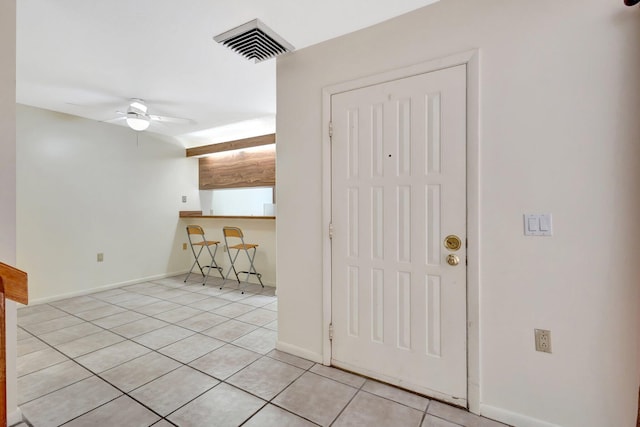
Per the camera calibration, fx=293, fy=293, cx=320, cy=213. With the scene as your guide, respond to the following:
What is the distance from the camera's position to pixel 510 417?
1.58m

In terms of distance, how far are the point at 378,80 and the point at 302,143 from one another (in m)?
0.71

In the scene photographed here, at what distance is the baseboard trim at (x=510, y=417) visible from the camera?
5.02ft

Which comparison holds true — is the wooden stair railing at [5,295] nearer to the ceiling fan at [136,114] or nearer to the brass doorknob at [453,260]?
the brass doorknob at [453,260]

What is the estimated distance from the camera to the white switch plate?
1.50 m

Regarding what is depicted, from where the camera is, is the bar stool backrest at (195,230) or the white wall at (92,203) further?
the bar stool backrest at (195,230)

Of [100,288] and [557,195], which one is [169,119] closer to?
[100,288]

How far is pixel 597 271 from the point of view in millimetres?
1405

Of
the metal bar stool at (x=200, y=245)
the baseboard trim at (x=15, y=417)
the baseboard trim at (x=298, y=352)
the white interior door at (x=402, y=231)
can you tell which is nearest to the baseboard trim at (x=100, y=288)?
the metal bar stool at (x=200, y=245)

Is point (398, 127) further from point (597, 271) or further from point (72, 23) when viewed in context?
point (72, 23)

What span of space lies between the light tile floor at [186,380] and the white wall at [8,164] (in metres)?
0.34

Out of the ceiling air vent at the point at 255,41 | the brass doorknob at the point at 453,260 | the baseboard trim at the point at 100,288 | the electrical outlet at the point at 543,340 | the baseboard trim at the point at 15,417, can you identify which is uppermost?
the ceiling air vent at the point at 255,41

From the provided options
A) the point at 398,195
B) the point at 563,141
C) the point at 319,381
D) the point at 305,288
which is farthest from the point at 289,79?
the point at 319,381

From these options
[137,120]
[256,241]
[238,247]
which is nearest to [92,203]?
[137,120]

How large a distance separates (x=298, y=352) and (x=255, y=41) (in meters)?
2.38
